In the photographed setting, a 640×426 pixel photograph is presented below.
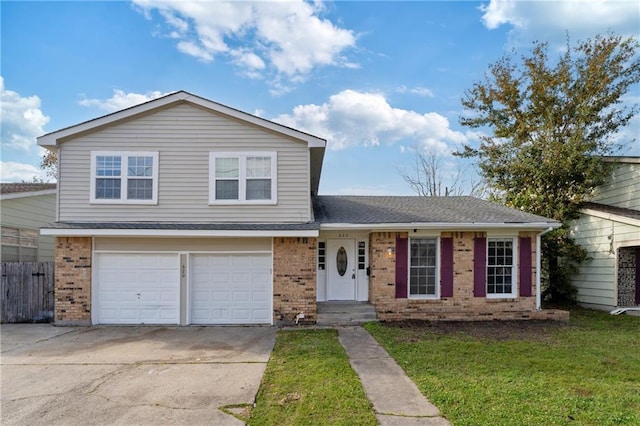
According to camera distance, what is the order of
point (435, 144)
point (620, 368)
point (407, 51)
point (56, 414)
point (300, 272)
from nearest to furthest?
1. point (56, 414)
2. point (620, 368)
3. point (300, 272)
4. point (407, 51)
5. point (435, 144)

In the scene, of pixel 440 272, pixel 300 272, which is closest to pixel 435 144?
pixel 440 272

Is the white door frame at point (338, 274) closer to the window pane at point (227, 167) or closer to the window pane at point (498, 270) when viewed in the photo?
the window pane at point (227, 167)

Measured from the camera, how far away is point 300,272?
34.1 feet

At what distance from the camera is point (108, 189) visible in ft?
34.8

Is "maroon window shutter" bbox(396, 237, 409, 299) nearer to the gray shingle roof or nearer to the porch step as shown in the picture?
the gray shingle roof

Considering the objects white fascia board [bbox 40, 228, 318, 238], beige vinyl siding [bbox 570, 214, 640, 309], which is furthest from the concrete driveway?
beige vinyl siding [bbox 570, 214, 640, 309]

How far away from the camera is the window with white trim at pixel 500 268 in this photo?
36.9ft

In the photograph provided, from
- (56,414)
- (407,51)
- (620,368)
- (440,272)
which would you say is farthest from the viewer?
(407,51)

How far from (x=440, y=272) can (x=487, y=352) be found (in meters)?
3.78

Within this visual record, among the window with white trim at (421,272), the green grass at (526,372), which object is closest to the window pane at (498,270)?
the green grass at (526,372)

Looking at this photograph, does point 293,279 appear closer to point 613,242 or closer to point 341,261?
point 341,261

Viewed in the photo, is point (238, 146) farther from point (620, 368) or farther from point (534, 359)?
point (620, 368)

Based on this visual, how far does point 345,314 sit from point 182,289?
4.45 m

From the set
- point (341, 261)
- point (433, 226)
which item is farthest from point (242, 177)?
point (433, 226)
